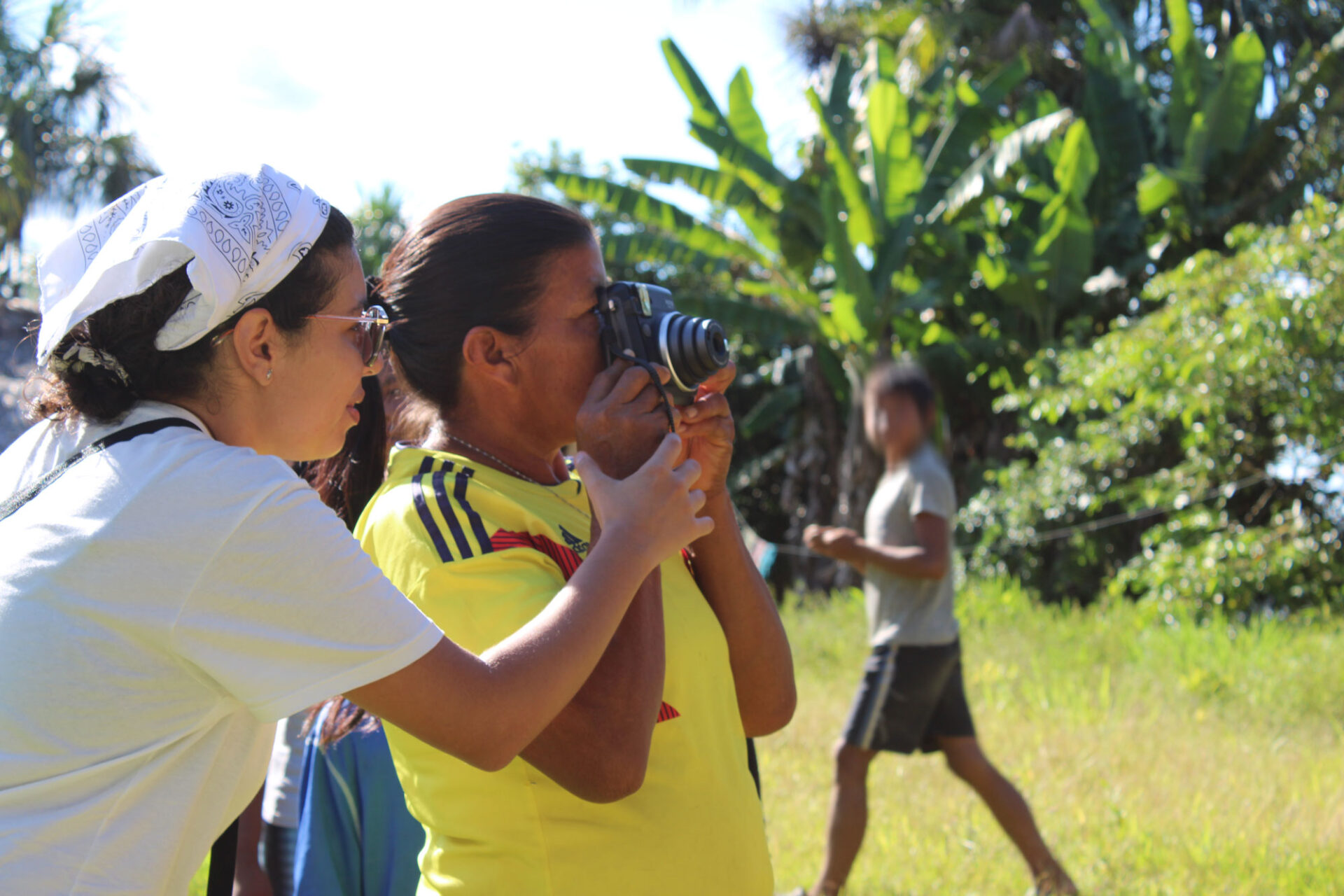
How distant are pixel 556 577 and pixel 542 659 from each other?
25 cm

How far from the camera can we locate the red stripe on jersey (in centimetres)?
138

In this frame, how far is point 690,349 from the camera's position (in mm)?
1530

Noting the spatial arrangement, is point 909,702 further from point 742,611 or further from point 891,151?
point 891,151

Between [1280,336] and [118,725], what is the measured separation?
7.47 metres

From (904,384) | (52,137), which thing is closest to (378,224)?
(52,137)

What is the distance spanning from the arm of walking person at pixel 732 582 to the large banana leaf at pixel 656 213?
8575mm

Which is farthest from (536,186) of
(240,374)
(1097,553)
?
(240,374)

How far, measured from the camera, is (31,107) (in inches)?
592

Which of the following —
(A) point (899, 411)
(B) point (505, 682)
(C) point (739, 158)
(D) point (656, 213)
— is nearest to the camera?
(B) point (505, 682)

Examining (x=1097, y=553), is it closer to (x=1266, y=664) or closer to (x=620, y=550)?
(x=1266, y=664)

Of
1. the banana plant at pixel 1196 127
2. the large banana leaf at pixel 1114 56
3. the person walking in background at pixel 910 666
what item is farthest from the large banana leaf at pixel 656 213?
the person walking in background at pixel 910 666

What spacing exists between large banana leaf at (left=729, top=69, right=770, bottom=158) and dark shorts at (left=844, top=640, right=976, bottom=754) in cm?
676

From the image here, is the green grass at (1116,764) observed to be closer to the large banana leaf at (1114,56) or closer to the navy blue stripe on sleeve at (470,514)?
the navy blue stripe on sleeve at (470,514)

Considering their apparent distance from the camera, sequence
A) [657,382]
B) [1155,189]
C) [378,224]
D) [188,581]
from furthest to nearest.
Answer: [378,224]
[1155,189]
[657,382]
[188,581]
